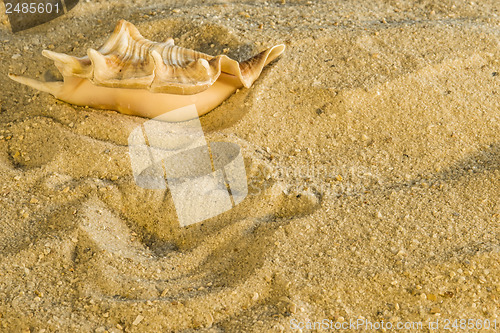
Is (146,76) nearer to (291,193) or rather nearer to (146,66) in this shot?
(146,66)

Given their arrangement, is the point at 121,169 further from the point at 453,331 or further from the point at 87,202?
the point at 453,331

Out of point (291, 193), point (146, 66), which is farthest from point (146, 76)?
point (291, 193)

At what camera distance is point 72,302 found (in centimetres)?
208

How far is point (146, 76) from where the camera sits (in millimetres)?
2709

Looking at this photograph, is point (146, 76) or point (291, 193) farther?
point (146, 76)

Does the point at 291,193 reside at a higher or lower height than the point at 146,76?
lower

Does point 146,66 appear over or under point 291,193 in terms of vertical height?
over

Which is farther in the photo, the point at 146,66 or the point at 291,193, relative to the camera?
the point at 146,66

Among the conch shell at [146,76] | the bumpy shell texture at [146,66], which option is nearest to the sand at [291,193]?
the conch shell at [146,76]

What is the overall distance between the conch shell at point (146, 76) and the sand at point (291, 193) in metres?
0.08

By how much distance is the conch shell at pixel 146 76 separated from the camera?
2721 mm

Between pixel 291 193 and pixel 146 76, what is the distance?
2.96ft

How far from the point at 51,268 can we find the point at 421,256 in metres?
1.44

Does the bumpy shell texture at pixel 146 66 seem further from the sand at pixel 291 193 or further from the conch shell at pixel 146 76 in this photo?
the sand at pixel 291 193
